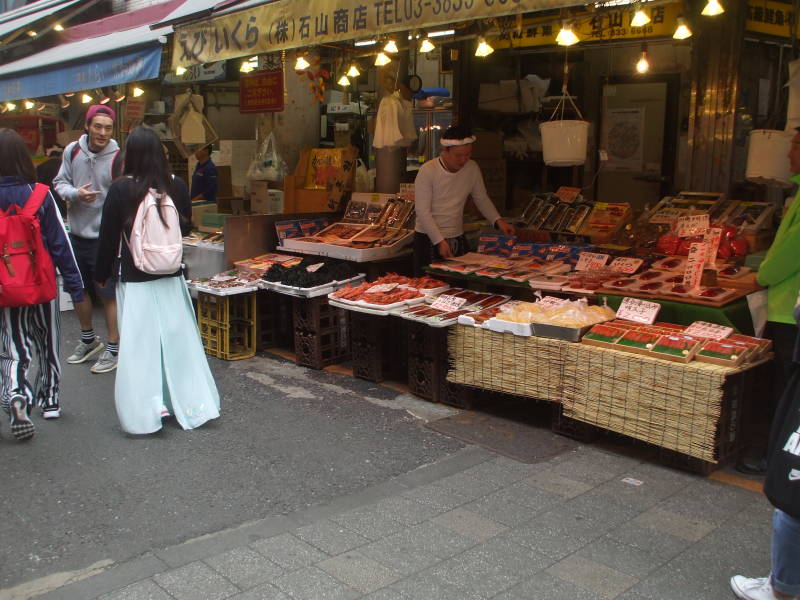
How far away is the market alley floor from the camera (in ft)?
11.9

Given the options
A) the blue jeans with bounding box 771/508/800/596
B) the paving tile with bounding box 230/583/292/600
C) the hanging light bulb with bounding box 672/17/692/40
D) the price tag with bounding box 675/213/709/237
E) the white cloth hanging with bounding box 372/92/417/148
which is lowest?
the paving tile with bounding box 230/583/292/600

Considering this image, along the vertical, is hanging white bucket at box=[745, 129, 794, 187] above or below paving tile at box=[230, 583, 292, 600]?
above

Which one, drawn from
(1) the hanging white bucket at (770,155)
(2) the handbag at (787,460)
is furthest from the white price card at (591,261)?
(2) the handbag at (787,460)

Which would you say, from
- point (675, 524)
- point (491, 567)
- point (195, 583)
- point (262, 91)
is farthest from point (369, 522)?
point (262, 91)

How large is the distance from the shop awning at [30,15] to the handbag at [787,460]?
45.6 feet

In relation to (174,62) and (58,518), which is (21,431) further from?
(174,62)

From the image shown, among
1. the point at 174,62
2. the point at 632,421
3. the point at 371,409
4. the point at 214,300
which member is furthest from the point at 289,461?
the point at 174,62

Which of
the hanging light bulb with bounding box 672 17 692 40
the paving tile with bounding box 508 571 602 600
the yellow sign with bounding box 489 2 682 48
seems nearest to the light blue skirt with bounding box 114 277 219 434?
the paving tile with bounding box 508 571 602 600

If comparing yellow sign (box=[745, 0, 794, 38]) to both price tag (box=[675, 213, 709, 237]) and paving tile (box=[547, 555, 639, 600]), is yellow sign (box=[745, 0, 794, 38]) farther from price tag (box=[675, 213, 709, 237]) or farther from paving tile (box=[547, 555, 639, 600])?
paving tile (box=[547, 555, 639, 600])

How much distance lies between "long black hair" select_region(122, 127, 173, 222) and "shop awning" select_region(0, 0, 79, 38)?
32.4 feet

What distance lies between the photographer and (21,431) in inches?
210

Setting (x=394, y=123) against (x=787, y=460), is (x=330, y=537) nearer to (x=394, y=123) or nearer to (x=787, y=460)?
(x=787, y=460)

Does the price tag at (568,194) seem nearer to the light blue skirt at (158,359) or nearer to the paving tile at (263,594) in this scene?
the light blue skirt at (158,359)

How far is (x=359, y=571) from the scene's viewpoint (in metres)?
3.71
